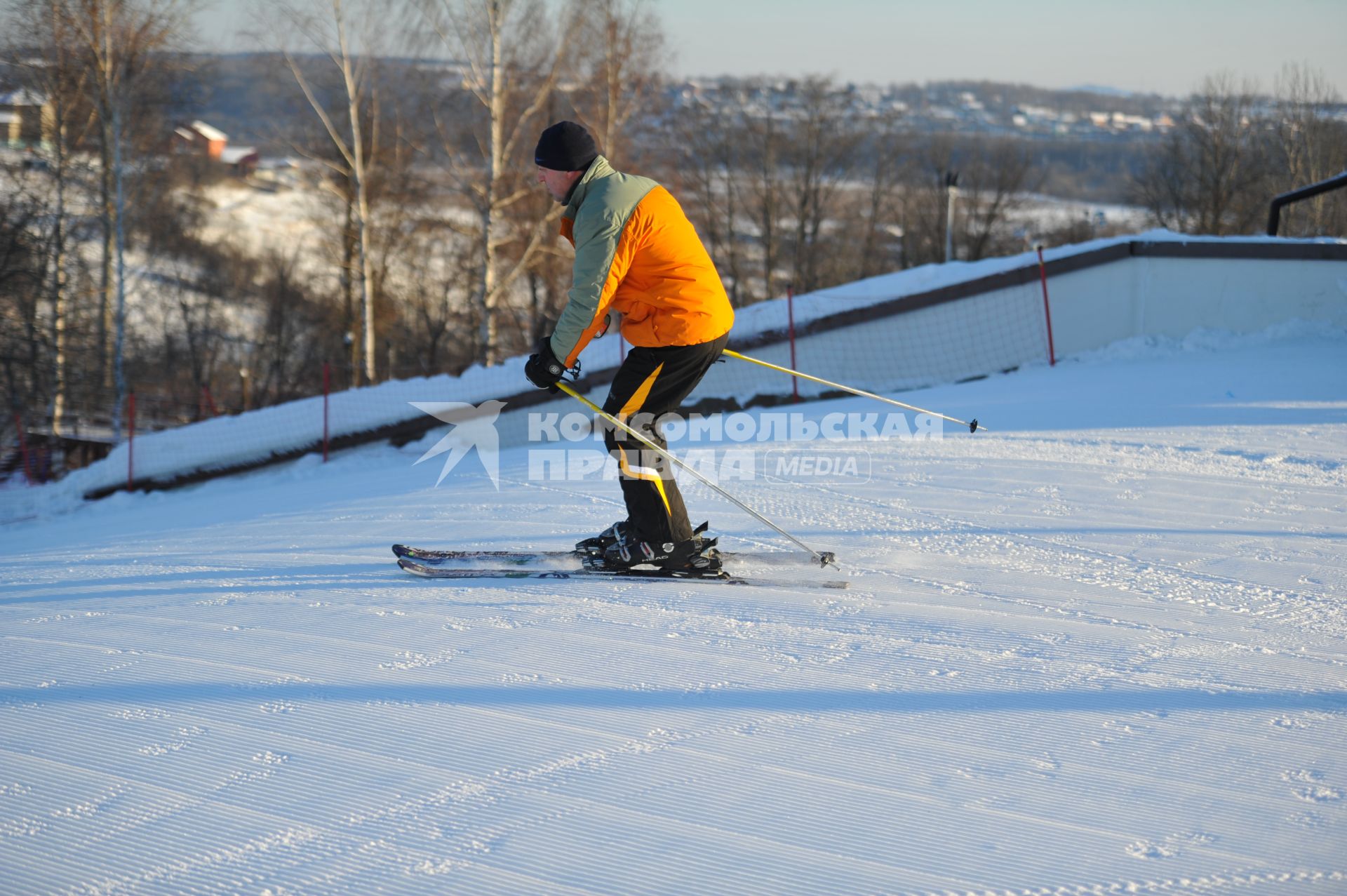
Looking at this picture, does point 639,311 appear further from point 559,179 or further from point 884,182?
point 884,182

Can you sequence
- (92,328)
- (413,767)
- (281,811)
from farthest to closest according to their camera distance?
(92,328) < (413,767) < (281,811)

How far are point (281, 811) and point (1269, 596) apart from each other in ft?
11.9

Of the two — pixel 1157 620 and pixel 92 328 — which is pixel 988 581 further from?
pixel 92 328

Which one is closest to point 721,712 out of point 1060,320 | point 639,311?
point 639,311

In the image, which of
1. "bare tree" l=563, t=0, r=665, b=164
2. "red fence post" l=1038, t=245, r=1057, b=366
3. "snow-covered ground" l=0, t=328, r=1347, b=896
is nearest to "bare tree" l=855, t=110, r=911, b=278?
"bare tree" l=563, t=0, r=665, b=164

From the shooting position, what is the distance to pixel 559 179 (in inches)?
146

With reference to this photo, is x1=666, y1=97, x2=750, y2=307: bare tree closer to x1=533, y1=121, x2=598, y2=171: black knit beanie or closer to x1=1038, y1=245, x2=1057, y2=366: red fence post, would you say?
x1=1038, y1=245, x2=1057, y2=366: red fence post

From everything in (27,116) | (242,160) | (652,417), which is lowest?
(652,417)

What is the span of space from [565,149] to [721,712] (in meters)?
2.14

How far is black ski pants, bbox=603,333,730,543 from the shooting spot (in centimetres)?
391

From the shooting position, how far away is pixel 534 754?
262 cm

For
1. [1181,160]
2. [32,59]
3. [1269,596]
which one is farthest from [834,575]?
[1181,160]

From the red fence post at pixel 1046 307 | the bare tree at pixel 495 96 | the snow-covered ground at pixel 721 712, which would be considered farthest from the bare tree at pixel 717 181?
the snow-covered ground at pixel 721 712

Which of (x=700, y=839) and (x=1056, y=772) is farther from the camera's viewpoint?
(x=1056, y=772)
